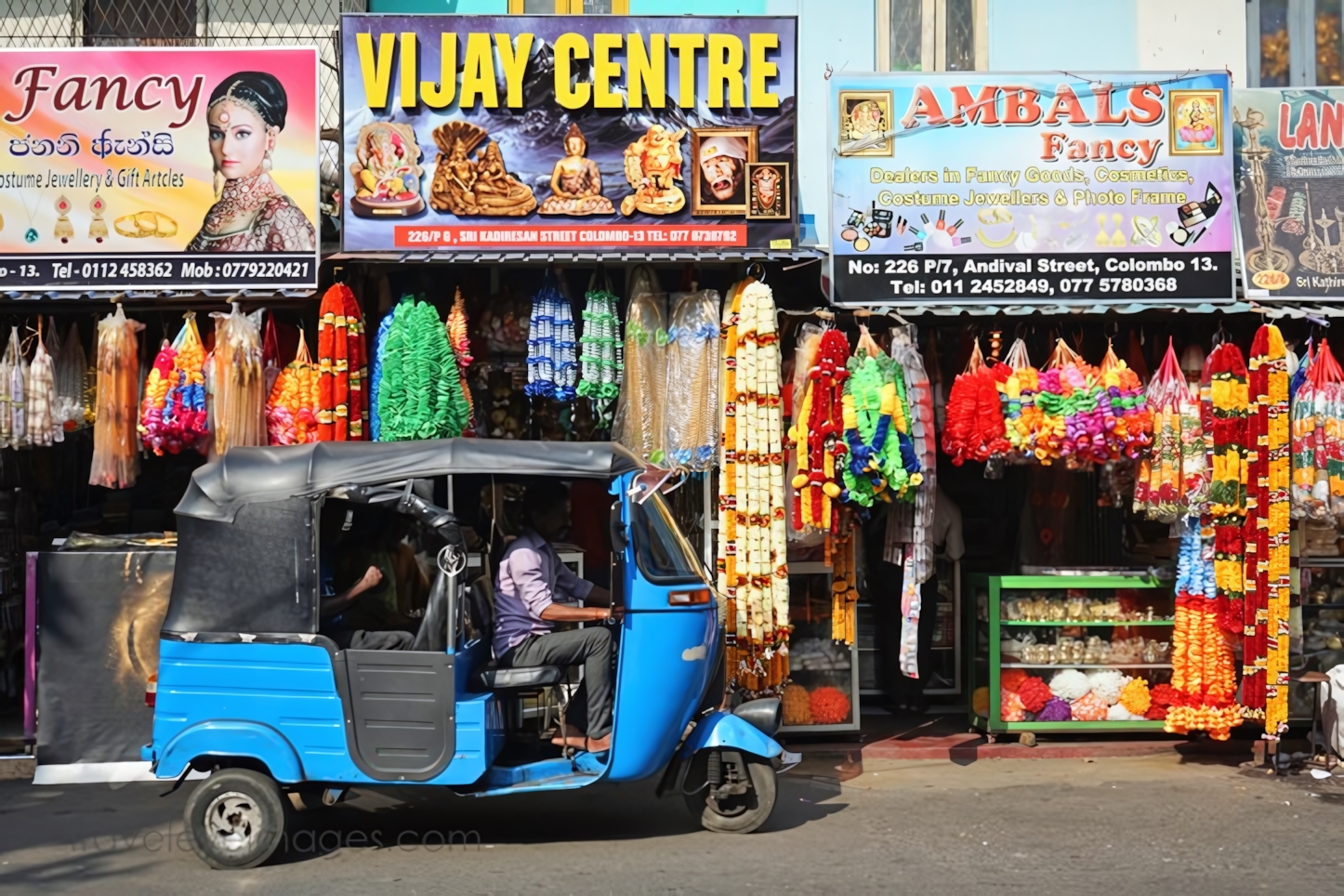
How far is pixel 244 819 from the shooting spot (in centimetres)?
671

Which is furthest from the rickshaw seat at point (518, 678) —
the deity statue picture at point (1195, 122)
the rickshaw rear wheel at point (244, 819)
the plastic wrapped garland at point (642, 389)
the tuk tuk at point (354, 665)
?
the deity statue picture at point (1195, 122)

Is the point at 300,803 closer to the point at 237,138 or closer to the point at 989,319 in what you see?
the point at 237,138

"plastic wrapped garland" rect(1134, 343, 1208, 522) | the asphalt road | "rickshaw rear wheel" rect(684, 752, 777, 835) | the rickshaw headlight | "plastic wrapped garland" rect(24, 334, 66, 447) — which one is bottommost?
the asphalt road

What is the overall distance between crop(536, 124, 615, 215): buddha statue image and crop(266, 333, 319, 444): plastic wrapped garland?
5.72ft

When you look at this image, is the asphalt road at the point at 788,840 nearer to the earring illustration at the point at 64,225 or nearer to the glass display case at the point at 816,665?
the glass display case at the point at 816,665

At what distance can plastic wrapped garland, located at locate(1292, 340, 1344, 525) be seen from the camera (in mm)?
8773

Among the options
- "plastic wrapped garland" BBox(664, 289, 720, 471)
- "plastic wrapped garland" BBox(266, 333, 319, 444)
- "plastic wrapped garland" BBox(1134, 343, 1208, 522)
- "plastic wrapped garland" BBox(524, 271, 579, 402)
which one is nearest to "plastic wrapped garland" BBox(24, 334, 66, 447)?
"plastic wrapped garland" BBox(266, 333, 319, 444)

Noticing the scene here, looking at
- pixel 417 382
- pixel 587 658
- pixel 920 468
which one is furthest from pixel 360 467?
pixel 920 468

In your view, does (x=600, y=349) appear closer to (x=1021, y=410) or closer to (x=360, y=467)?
(x=360, y=467)

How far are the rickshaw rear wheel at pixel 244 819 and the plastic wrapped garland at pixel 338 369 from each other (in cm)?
234

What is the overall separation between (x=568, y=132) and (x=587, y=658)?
11.8ft

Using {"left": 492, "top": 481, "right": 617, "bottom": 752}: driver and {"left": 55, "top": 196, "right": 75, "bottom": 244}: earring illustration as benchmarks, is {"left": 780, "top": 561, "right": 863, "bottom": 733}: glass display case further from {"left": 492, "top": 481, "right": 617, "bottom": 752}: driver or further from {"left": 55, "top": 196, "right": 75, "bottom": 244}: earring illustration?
{"left": 55, "top": 196, "right": 75, "bottom": 244}: earring illustration

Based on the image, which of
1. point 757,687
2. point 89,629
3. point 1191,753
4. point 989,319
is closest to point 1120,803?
point 1191,753

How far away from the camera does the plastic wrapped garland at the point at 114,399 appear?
8516mm
